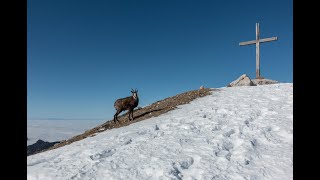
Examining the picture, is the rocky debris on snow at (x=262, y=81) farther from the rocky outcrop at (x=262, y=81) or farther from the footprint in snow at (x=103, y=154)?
the footprint in snow at (x=103, y=154)

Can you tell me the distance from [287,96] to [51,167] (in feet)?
47.2

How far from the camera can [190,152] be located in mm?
8938

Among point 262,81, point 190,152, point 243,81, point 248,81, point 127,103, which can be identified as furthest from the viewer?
point 262,81

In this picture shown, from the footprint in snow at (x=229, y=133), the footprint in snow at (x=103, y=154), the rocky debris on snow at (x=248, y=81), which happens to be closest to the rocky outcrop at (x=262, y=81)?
the rocky debris on snow at (x=248, y=81)

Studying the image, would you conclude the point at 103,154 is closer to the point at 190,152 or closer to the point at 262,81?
the point at 190,152

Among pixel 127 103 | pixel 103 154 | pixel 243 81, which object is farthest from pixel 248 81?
pixel 103 154

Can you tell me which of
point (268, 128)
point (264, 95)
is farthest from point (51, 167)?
point (264, 95)

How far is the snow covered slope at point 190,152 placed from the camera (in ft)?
24.7

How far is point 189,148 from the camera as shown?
9.28m

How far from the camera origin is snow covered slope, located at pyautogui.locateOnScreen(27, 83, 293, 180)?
297 inches

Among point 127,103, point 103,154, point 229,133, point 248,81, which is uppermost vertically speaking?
point 248,81
